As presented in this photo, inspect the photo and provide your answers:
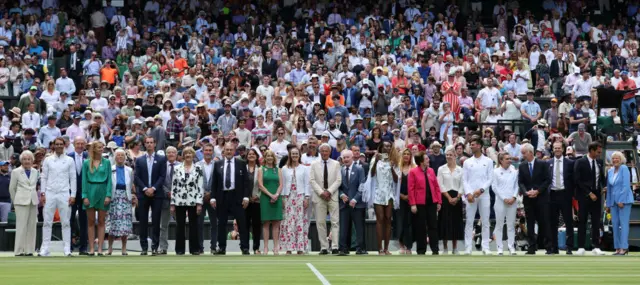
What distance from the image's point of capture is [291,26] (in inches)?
1585

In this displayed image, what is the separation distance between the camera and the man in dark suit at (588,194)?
23031 mm

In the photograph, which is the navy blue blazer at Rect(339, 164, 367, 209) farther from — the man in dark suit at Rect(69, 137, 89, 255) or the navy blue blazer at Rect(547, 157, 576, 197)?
the man in dark suit at Rect(69, 137, 89, 255)

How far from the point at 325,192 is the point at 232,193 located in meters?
1.67

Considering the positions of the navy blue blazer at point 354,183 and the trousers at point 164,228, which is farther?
the navy blue blazer at point 354,183

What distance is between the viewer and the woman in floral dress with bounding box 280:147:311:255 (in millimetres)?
22906

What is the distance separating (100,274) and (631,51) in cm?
2676

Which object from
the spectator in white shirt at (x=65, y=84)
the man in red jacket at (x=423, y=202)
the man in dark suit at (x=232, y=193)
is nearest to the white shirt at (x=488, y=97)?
the man in red jacket at (x=423, y=202)

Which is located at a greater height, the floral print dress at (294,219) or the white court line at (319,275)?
Answer: the floral print dress at (294,219)

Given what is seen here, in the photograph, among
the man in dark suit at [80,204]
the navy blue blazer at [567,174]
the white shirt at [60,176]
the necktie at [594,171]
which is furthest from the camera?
the navy blue blazer at [567,174]

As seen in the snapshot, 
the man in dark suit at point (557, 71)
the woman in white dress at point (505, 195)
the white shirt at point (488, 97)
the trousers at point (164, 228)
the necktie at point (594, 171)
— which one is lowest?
the trousers at point (164, 228)

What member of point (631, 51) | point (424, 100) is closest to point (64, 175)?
point (424, 100)

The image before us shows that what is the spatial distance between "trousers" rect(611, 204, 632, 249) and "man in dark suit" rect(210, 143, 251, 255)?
6.51 meters

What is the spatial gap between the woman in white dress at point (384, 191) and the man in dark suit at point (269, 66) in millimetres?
13304

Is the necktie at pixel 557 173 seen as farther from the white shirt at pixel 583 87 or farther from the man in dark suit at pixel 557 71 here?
the man in dark suit at pixel 557 71
